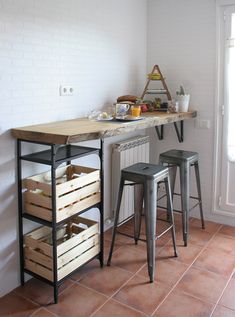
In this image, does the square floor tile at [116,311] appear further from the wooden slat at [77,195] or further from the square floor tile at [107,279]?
the wooden slat at [77,195]

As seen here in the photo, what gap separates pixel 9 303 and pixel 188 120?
237 cm

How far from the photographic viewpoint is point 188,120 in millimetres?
3451

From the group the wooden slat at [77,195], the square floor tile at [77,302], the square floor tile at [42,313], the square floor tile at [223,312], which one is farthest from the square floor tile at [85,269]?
the square floor tile at [223,312]

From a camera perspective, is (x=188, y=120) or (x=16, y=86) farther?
(x=188, y=120)

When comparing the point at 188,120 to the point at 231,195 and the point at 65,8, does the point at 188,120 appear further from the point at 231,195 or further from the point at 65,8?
the point at 65,8

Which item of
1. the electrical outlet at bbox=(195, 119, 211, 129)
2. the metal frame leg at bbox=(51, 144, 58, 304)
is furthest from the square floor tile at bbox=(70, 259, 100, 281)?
the electrical outlet at bbox=(195, 119, 211, 129)

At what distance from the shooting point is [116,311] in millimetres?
2066

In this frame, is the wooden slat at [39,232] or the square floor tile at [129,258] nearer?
the wooden slat at [39,232]

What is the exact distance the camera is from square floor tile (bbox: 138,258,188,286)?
2.42 metres

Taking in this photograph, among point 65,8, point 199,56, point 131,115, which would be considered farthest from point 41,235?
point 199,56

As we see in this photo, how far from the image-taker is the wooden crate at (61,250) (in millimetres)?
2174

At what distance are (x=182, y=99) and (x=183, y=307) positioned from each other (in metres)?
1.89

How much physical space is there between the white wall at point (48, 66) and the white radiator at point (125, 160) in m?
0.18

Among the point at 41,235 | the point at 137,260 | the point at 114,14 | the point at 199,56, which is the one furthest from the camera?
the point at 199,56
